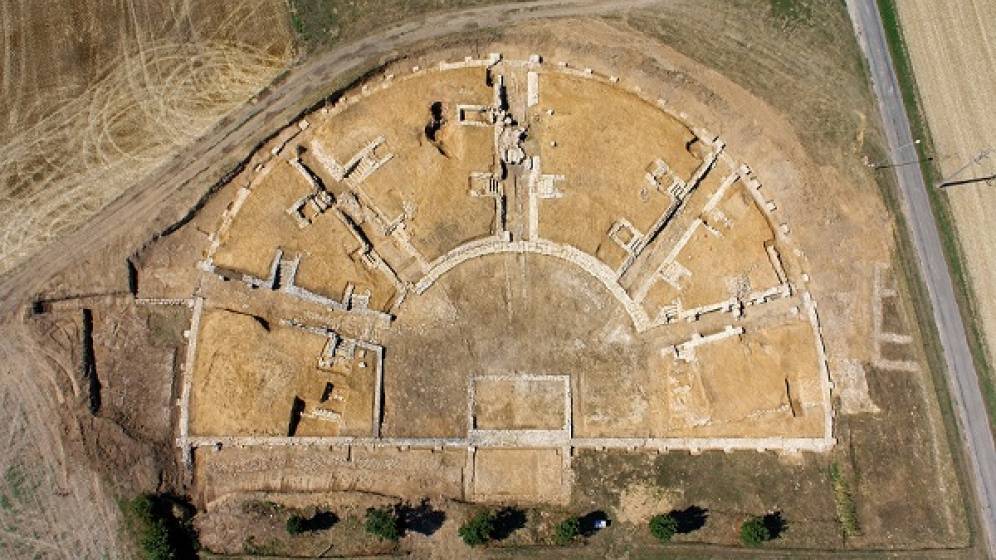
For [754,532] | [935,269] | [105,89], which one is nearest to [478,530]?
[754,532]

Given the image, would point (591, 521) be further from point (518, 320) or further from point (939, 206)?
point (939, 206)

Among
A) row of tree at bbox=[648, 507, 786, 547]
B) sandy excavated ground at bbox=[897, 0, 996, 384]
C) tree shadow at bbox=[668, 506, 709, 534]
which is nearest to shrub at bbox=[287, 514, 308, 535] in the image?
A: row of tree at bbox=[648, 507, 786, 547]

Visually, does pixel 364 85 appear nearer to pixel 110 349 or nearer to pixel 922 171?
pixel 110 349

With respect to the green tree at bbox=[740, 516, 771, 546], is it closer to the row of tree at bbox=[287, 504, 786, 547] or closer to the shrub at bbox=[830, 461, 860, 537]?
the row of tree at bbox=[287, 504, 786, 547]

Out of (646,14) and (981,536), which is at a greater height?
(646,14)

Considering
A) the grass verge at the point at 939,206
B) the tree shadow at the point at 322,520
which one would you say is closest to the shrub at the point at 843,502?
the grass verge at the point at 939,206

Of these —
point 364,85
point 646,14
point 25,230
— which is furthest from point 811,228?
point 25,230
